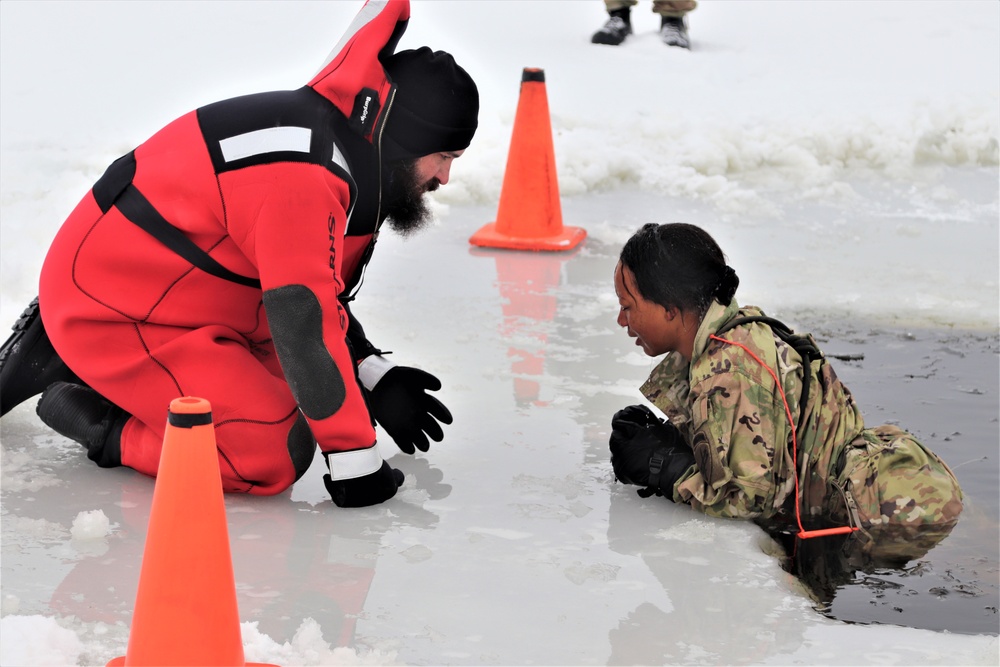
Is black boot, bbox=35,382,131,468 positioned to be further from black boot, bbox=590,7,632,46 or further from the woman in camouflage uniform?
black boot, bbox=590,7,632,46

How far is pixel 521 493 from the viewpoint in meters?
3.35

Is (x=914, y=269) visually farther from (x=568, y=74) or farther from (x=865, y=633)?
(x=568, y=74)

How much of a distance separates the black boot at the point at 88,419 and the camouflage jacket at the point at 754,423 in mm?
1597

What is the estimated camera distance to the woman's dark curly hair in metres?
3.21

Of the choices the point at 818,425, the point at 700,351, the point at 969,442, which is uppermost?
the point at 700,351

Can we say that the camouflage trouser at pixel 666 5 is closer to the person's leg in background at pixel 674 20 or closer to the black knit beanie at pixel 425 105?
the person's leg in background at pixel 674 20

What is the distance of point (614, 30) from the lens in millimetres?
11852

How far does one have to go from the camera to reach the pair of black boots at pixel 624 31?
11.8m

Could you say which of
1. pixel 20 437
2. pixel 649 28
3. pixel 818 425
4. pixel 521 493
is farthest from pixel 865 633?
pixel 649 28

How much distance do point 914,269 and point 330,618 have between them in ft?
14.8

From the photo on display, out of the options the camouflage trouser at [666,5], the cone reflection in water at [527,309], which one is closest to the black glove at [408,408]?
the cone reflection in water at [527,309]

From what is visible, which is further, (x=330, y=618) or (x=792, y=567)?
(x=792, y=567)

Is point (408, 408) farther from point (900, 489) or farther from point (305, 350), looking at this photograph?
point (900, 489)

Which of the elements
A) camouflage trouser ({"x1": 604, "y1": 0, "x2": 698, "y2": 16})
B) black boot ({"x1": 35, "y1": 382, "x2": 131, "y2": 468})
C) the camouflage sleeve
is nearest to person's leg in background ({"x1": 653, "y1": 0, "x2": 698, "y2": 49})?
camouflage trouser ({"x1": 604, "y1": 0, "x2": 698, "y2": 16})
